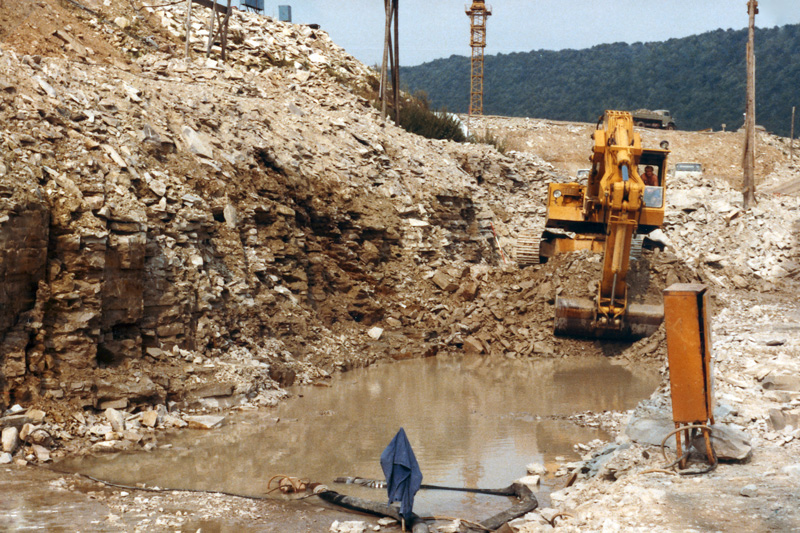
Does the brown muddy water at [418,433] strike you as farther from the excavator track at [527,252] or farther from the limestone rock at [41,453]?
the excavator track at [527,252]

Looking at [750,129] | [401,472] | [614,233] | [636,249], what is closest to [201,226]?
[614,233]

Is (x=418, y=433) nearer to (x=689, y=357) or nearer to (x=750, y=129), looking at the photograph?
(x=689, y=357)

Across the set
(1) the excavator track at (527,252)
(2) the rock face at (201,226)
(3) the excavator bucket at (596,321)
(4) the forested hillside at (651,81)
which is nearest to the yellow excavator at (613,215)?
(3) the excavator bucket at (596,321)

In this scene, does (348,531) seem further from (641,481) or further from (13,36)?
(13,36)

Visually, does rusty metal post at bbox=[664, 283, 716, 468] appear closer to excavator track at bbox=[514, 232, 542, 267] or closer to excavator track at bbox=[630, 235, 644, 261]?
excavator track at bbox=[630, 235, 644, 261]

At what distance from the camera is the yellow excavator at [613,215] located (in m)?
14.5

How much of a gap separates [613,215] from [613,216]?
0.08 ft

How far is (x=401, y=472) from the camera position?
24.6 feet

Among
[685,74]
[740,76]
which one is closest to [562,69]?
[685,74]

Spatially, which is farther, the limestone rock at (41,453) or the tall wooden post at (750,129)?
the tall wooden post at (750,129)

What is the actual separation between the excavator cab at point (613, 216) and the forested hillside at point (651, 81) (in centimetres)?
5651

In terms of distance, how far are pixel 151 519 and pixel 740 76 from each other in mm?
82868

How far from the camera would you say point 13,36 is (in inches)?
669

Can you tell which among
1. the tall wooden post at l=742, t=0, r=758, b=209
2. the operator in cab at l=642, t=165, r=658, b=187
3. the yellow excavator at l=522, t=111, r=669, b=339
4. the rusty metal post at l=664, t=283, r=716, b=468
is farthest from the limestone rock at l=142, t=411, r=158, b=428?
the tall wooden post at l=742, t=0, r=758, b=209
